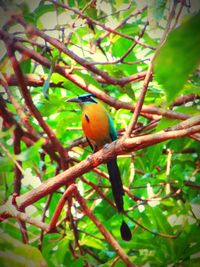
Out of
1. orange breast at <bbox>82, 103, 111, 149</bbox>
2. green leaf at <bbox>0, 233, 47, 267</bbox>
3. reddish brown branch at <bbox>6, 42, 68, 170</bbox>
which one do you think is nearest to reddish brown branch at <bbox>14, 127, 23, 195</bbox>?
reddish brown branch at <bbox>6, 42, 68, 170</bbox>

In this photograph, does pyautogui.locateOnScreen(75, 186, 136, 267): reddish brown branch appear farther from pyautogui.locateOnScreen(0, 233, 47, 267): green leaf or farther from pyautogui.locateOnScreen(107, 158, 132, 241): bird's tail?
pyautogui.locateOnScreen(0, 233, 47, 267): green leaf

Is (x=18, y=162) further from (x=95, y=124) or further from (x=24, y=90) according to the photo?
(x=95, y=124)

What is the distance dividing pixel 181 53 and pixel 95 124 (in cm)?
308

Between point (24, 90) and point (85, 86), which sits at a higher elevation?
point (24, 90)

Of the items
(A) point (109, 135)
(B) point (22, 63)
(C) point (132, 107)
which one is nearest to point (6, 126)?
(B) point (22, 63)

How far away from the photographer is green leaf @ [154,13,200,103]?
→ 39 cm

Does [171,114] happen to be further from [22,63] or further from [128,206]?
[128,206]

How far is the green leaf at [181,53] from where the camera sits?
394 millimetres

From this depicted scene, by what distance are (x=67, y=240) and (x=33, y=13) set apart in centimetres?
162

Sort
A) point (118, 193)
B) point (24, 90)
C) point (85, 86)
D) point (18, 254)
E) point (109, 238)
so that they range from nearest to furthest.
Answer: point (18, 254) → point (24, 90) → point (109, 238) → point (85, 86) → point (118, 193)

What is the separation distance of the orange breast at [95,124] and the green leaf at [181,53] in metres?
2.94

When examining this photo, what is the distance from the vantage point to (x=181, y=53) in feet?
1.32

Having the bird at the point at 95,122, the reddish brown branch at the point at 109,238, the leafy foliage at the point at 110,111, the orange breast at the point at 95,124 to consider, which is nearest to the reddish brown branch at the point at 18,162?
the leafy foliage at the point at 110,111

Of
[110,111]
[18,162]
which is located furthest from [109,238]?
[110,111]
